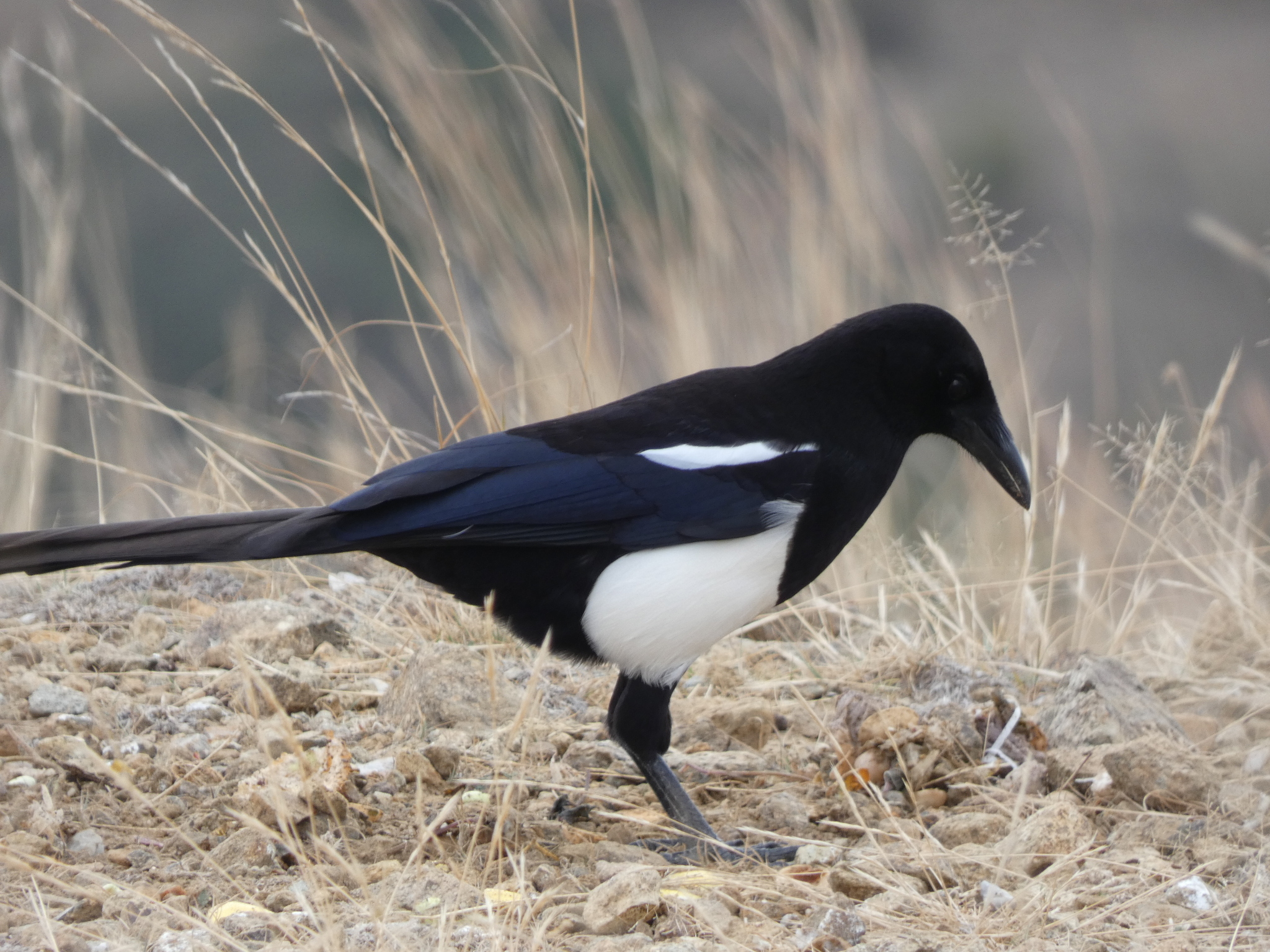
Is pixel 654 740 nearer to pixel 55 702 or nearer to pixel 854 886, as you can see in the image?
pixel 854 886

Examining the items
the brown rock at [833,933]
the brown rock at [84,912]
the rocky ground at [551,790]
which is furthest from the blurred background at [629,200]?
the brown rock at [833,933]

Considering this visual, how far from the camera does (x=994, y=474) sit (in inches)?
105

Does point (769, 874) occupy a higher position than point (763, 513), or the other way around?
point (763, 513)

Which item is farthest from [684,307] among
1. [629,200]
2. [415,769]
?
[415,769]

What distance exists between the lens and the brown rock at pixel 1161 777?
7.65 feet

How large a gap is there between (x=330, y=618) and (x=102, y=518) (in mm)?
814

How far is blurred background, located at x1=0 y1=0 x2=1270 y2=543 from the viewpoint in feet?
11.9

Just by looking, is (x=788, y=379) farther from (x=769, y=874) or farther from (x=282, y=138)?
(x=282, y=138)

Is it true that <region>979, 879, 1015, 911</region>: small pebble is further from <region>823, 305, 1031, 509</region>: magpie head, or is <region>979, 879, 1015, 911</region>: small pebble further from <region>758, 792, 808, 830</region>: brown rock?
<region>823, 305, 1031, 509</region>: magpie head

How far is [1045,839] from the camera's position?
6.97 ft

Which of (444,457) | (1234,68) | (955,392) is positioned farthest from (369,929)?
(1234,68)

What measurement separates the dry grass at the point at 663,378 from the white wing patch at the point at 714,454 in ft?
1.47

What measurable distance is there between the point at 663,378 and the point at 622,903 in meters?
2.63

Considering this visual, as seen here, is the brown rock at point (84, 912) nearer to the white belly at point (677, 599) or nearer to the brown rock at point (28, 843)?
the brown rock at point (28, 843)
